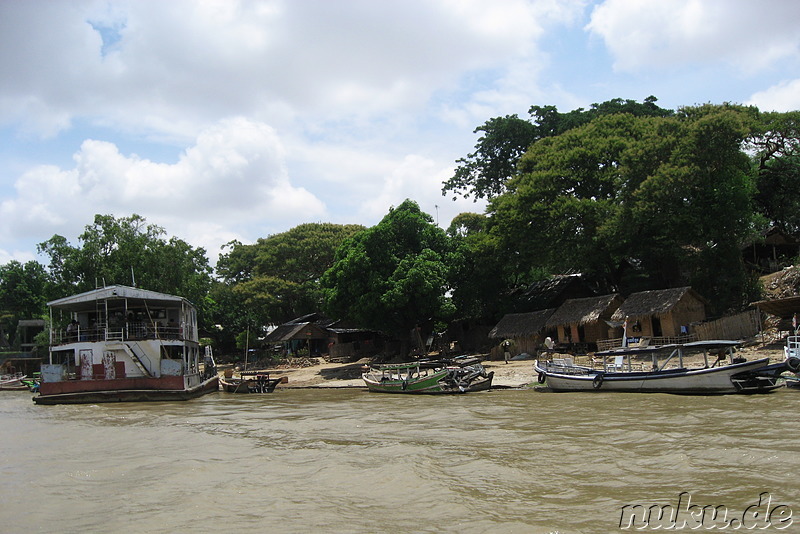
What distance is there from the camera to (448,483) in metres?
9.84

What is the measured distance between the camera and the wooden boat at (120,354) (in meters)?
25.8

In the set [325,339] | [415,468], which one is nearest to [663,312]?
[415,468]

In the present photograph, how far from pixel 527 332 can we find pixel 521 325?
0.91 meters

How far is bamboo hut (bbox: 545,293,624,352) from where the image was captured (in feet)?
102

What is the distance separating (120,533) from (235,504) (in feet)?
5.46

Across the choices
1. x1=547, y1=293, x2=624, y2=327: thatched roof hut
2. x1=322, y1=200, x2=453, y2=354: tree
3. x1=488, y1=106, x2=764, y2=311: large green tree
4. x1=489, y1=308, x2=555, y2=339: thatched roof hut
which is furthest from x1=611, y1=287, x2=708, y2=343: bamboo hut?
x1=322, y1=200, x2=453, y2=354: tree

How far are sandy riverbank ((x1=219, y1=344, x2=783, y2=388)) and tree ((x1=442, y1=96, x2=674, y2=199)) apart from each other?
63.3 feet

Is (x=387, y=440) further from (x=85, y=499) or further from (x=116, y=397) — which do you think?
(x=116, y=397)

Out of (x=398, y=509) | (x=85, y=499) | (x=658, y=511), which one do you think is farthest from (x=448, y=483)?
(x=85, y=499)

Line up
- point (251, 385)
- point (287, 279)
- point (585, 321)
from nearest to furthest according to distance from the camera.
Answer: point (251, 385)
point (585, 321)
point (287, 279)

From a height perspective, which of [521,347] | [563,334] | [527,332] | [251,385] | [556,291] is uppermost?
[556,291]

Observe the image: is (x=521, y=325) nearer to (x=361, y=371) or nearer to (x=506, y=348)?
(x=506, y=348)

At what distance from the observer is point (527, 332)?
32781 mm

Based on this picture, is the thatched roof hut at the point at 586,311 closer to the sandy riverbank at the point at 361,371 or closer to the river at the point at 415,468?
the sandy riverbank at the point at 361,371
